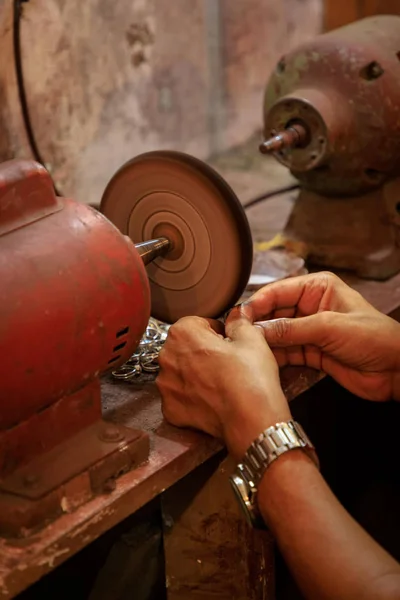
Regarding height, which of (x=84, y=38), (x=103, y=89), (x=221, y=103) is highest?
(x=84, y=38)

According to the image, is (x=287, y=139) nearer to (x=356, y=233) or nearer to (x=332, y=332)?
(x=356, y=233)

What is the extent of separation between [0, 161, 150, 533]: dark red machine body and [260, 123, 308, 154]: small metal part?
29.3 inches

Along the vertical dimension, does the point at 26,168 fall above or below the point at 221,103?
above

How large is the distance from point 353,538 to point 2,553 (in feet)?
1.42

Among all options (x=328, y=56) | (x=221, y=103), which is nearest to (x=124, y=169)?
(x=328, y=56)

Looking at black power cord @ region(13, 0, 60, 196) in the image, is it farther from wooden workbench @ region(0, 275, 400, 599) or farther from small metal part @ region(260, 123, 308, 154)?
wooden workbench @ region(0, 275, 400, 599)

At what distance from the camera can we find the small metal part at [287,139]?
1.84 meters

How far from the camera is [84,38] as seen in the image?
8.25 ft

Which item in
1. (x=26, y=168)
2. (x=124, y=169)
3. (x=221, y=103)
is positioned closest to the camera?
(x=26, y=168)

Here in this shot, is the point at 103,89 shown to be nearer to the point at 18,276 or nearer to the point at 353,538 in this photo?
the point at 18,276

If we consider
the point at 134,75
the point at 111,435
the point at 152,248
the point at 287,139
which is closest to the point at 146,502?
the point at 111,435

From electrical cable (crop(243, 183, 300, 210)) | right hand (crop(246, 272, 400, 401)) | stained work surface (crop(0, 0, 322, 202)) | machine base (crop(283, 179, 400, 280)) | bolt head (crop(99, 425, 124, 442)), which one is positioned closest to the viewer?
bolt head (crop(99, 425, 124, 442))

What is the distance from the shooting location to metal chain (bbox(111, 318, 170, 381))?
145cm

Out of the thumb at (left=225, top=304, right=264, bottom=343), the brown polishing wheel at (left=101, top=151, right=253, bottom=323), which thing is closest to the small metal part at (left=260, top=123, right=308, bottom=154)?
the brown polishing wheel at (left=101, top=151, right=253, bottom=323)
